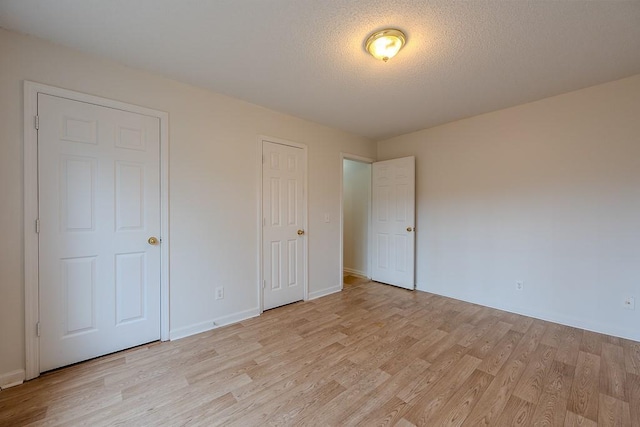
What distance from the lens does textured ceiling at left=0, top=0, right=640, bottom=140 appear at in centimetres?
153

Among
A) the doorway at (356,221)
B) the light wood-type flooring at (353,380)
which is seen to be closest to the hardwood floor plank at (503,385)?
the light wood-type flooring at (353,380)

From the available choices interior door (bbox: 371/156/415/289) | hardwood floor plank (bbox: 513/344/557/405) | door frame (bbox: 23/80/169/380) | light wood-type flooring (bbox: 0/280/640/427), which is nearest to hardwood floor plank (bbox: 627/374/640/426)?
light wood-type flooring (bbox: 0/280/640/427)

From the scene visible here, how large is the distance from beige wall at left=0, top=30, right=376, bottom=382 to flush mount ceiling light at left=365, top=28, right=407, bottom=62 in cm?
156

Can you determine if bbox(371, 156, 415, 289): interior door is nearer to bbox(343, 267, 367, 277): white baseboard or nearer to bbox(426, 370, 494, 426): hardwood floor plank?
bbox(343, 267, 367, 277): white baseboard

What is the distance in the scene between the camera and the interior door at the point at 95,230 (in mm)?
1851

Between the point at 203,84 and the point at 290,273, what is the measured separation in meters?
2.32

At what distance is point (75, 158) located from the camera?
1931mm

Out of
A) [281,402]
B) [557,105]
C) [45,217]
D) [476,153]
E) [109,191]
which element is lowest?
[281,402]

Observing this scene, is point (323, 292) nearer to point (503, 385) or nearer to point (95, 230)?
point (503, 385)

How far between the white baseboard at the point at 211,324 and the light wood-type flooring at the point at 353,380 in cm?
10

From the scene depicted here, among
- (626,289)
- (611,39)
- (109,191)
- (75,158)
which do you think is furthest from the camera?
(626,289)

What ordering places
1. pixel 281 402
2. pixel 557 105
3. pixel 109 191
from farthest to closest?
pixel 557 105, pixel 109 191, pixel 281 402

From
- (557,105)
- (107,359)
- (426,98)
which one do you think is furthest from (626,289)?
(107,359)

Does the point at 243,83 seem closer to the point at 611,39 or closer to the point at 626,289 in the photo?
the point at 611,39
